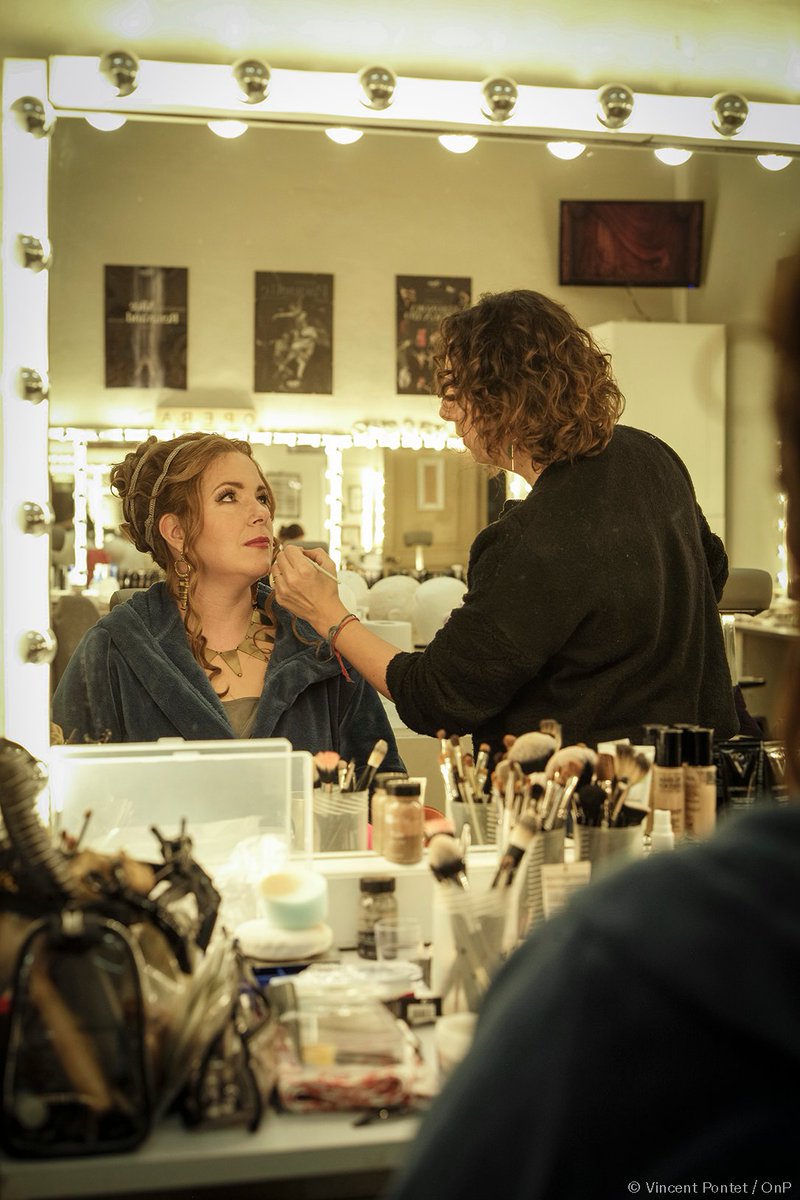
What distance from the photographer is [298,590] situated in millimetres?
1434

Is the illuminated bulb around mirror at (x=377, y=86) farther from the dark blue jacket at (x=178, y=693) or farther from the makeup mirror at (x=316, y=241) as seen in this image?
the dark blue jacket at (x=178, y=693)

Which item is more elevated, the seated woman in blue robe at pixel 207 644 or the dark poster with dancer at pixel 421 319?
the dark poster with dancer at pixel 421 319

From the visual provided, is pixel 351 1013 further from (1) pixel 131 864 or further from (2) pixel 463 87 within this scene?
(2) pixel 463 87

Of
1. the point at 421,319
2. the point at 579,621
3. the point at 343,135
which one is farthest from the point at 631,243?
the point at 579,621

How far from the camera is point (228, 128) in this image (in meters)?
1.48

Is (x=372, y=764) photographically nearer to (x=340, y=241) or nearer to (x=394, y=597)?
(x=394, y=597)

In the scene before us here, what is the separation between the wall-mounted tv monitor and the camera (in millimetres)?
1452

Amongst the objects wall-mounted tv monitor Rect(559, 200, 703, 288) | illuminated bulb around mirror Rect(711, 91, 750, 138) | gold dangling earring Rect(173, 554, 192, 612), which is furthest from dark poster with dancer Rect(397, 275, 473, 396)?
illuminated bulb around mirror Rect(711, 91, 750, 138)

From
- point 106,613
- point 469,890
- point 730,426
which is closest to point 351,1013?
point 469,890

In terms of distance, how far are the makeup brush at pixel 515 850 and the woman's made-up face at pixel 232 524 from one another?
1.79 feet

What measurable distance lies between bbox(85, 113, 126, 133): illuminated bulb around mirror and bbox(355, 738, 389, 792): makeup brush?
0.85 meters

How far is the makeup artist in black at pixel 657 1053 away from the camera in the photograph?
0.37 meters

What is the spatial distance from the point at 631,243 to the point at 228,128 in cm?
54

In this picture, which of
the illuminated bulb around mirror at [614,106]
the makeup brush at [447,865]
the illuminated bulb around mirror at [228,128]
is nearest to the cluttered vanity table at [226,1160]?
the makeup brush at [447,865]
